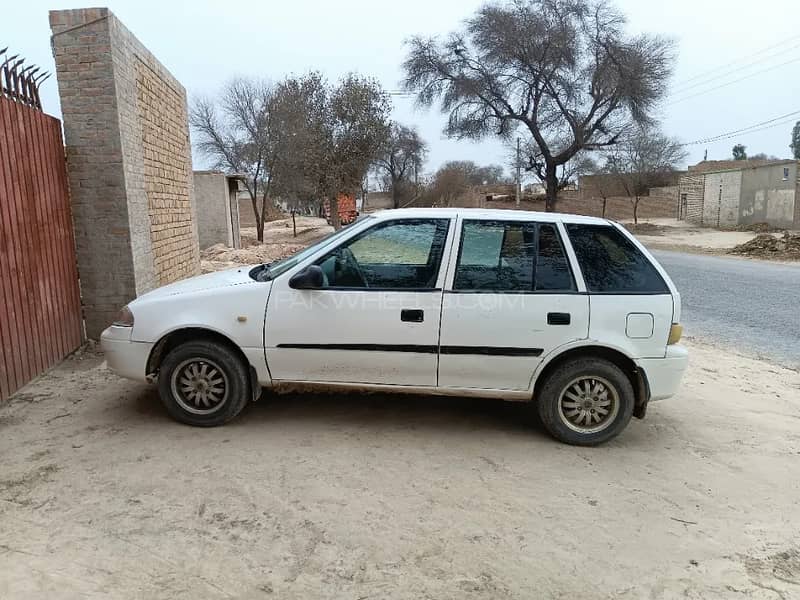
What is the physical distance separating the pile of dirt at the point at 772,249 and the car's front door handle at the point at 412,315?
66.9ft

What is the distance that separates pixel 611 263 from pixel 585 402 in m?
1.05

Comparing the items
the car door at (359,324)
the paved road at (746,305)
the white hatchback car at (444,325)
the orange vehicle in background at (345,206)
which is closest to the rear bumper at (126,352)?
the white hatchback car at (444,325)

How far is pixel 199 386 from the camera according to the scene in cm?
442

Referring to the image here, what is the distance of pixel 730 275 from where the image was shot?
1530cm

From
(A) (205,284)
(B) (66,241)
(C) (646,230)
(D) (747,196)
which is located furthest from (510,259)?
(D) (747,196)

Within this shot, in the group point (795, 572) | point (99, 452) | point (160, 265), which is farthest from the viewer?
point (160, 265)

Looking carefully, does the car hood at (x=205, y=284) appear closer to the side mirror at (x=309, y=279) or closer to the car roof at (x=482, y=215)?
the side mirror at (x=309, y=279)

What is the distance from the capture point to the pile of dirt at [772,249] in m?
20.3

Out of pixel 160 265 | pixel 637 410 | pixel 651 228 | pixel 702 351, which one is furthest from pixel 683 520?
pixel 651 228

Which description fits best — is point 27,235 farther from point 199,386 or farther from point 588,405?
point 588,405

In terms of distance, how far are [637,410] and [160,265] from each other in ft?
20.7

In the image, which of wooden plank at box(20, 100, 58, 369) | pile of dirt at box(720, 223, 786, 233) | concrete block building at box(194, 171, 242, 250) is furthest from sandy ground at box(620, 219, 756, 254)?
wooden plank at box(20, 100, 58, 369)

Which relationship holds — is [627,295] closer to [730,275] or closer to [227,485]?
[227,485]

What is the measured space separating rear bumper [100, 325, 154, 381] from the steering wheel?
5.14ft
